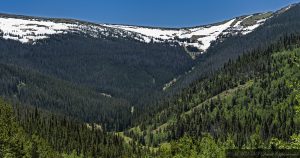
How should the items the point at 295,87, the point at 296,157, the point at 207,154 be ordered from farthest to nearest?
the point at 207,154 < the point at 295,87 < the point at 296,157

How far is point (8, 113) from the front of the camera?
16312 cm

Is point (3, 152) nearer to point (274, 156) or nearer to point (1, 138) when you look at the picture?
point (1, 138)

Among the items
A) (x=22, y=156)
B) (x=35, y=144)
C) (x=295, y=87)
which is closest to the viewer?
(x=295, y=87)

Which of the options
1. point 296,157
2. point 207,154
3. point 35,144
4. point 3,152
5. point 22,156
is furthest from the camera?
point 35,144

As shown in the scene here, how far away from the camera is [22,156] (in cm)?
12962

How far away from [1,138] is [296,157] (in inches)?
3828

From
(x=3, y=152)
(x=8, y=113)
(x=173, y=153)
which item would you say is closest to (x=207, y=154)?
(x=173, y=153)

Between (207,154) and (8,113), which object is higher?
(8,113)

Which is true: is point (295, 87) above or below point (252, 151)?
above

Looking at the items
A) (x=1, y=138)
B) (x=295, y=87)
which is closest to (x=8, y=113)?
(x=1, y=138)

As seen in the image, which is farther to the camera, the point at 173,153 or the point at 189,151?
the point at 173,153

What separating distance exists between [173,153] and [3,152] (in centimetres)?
3787

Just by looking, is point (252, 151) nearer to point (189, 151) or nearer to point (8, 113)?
point (189, 151)

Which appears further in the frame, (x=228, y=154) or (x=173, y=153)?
(x=173, y=153)
